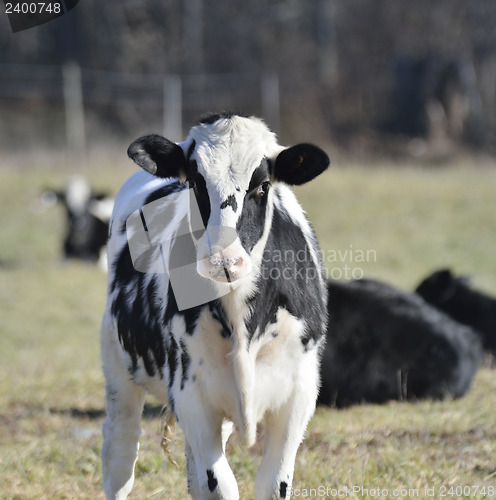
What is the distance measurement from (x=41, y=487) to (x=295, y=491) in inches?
56.5

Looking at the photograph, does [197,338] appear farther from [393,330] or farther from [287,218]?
[393,330]

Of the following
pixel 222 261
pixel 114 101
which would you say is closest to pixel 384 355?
pixel 222 261

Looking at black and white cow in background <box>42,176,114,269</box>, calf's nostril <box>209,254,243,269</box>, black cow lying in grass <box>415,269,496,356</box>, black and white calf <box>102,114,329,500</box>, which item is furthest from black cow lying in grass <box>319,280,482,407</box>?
black and white cow in background <box>42,176,114,269</box>

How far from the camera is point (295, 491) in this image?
14.8ft

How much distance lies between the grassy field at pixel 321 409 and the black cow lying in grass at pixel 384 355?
189 millimetres

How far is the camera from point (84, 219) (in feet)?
58.0

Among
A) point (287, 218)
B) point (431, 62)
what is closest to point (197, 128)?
point (287, 218)

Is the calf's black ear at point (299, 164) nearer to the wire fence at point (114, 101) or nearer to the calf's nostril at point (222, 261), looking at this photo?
the calf's nostril at point (222, 261)

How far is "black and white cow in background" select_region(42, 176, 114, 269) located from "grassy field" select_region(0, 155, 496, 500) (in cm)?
70

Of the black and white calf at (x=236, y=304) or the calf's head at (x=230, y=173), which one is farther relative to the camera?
the black and white calf at (x=236, y=304)

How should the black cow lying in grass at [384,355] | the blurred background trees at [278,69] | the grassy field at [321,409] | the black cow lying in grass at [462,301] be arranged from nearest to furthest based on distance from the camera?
the grassy field at [321,409]
the black cow lying in grass at [384,355]
the black cow lying in grass at [462,301]
the blurred background trees at [278,69]

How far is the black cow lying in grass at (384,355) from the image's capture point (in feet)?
23.3

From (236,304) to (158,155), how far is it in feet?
2.61

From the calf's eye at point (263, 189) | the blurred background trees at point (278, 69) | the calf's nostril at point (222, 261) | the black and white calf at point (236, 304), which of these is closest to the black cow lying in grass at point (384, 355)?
the black and white calf at point (236, 304)
